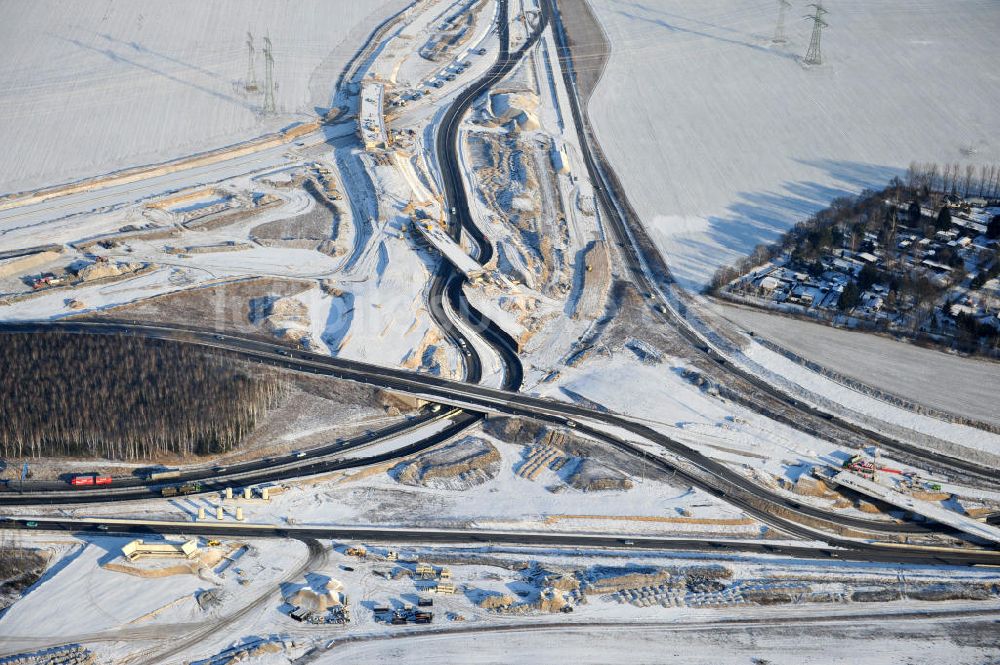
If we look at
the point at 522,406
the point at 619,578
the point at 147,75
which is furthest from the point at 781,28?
the point at 619,578

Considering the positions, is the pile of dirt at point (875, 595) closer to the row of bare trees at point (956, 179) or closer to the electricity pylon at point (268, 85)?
the row of bare trees at point (956, 179)

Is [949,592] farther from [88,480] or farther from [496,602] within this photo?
[88,480]

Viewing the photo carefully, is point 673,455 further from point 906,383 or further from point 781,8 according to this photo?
point 781,8

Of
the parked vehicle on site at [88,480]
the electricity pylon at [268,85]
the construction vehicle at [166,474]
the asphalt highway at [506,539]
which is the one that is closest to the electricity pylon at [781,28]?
the electricity pylon at [268,85]

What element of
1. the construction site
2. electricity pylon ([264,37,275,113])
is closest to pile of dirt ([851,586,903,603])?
the construction site

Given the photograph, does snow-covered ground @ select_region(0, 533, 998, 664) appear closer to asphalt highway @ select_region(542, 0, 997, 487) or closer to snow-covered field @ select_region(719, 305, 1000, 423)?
asphalt highway @ select_region(542, 0, 997, 487)

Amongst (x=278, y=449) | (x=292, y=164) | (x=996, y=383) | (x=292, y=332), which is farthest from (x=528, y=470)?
(x=292, y=164)
